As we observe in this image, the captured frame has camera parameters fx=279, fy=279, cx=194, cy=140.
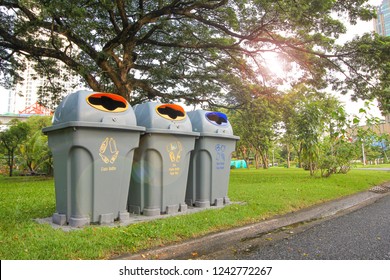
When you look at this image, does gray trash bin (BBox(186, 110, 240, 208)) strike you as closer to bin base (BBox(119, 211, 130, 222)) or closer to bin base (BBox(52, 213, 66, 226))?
bin base (BBox(119, 211, 130, 222))

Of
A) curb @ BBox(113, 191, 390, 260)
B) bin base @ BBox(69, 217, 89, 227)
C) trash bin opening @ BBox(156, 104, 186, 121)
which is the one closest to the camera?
curb @ BBox(113, 191, 390, 260)

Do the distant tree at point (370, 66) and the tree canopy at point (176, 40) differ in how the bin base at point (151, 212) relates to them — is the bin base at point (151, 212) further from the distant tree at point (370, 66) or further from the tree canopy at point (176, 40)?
the distant tree at point (370, 66)

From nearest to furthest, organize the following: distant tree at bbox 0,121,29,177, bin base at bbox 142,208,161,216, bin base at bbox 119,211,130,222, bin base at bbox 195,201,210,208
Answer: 1. bin base at bbox 119,211,130,222
2. bin base at bbox 142,208,161,216
3. bin base at bbox 195,201,210,208
4. distant tree at bbox 0,121,29,177

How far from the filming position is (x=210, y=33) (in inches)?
445

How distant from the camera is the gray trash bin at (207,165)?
5.14 meters

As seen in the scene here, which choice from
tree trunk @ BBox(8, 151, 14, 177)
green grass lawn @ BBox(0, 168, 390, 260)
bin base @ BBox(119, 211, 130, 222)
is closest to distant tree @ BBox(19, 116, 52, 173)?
tree trunk @ BBox(8, 151, 14, 177)

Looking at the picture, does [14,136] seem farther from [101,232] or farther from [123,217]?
Result: [101,232]

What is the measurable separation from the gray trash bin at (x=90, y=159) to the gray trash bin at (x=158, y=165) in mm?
311

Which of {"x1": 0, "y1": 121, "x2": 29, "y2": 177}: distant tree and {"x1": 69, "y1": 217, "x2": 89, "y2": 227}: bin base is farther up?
{"x1": 0, "y1": 121, "x2": 29, "y2": 177}: distant tree

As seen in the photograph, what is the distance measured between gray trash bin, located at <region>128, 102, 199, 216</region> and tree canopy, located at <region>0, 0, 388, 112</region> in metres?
4.06

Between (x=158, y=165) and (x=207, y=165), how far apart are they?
1098mm

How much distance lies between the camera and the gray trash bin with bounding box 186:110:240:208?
16.9 feet

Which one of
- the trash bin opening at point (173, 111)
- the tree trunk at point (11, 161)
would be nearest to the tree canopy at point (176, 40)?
the trash bin opening at point (173, 111)

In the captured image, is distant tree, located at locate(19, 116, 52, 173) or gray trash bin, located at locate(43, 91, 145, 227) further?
distant tree, located at locate(19, 116, 52, 173)
